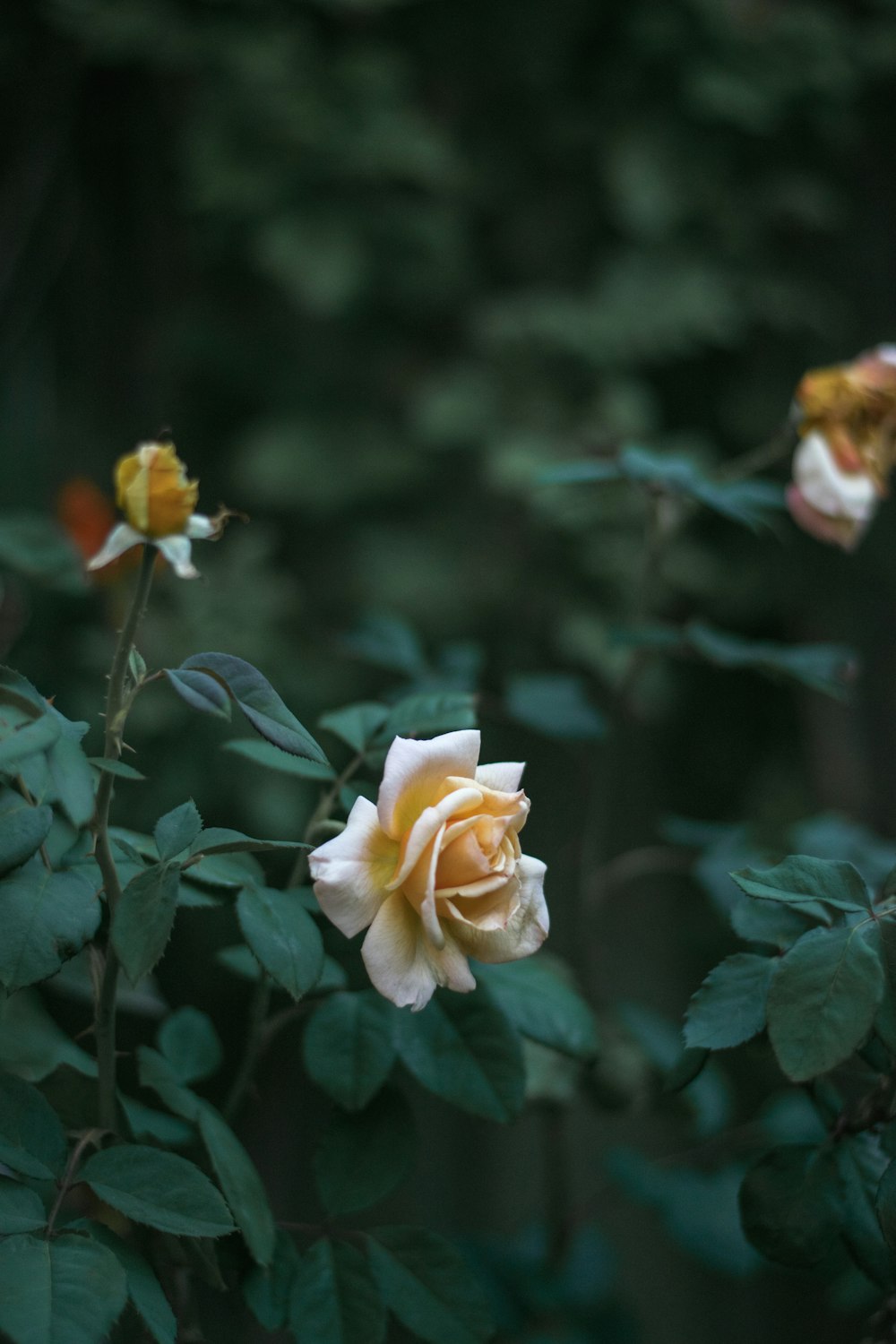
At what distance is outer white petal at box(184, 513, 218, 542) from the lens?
41 cm

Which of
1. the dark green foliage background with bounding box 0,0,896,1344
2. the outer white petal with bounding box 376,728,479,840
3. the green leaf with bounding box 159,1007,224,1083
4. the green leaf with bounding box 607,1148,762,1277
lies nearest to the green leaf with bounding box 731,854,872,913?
the outer white petal with bounding box 376,728,479,840

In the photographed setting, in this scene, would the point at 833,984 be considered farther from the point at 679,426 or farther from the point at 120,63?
the point at 120,63

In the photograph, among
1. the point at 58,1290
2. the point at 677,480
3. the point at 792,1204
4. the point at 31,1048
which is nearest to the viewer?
the point at 58,1290

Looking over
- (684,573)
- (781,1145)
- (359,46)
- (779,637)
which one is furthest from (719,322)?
(781,1145)

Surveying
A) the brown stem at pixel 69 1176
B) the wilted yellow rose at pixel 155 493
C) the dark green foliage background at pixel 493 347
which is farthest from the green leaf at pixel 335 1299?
the dark green foliage background at pixel 493 347

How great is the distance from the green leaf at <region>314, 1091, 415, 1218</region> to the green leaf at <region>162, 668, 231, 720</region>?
236 mm

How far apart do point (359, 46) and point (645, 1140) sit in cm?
173

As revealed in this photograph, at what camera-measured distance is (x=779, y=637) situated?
171 centimetres

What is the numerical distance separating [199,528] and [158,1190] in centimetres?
25

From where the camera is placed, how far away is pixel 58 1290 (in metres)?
0.34

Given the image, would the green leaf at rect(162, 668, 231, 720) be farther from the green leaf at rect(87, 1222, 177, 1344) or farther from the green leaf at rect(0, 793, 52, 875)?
the green leaf at rect(87, 1222, 177, 1344)

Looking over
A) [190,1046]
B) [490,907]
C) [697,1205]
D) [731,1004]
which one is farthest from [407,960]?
[697,1205]

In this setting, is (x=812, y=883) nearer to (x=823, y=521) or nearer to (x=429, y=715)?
(x=429, y=715)

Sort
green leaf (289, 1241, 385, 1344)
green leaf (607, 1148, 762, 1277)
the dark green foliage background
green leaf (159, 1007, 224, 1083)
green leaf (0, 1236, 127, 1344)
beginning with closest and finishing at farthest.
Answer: green leaf (0, 1236, 127, 1344), green leaf (289, 1241, 385, 1344), green leaf (159, 1007, 224, 1083), green leaf (607, 1148, 762, 1277), the dark green foliage background
